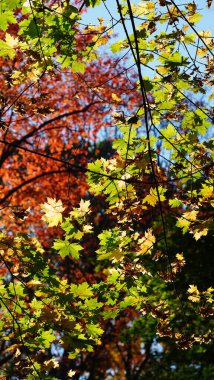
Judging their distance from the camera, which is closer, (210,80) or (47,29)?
(47,29)

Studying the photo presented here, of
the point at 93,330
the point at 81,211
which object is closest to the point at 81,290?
the point at 93,330

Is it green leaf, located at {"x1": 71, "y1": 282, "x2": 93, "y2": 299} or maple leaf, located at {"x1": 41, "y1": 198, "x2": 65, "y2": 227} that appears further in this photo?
green leaf, located at {"x1": 71, "y1": 282, "x2": 93, "y2": 299}

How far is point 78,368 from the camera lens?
17.2 meters

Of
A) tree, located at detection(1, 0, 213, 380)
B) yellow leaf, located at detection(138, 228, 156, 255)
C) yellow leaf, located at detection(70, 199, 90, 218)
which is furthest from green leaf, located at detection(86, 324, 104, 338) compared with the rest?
yellow leaf, located at detection(70, 199, 90, 218)

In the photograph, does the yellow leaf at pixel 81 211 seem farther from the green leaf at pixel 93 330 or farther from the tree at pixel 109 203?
the green leaf at pixel 93 330

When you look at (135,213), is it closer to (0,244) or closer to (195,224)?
(195,224)

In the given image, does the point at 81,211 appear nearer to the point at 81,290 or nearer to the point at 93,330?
the point at 81,290

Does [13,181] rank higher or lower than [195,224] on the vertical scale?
higher

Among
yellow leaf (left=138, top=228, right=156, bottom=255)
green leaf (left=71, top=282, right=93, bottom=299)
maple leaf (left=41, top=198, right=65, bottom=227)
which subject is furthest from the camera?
yellow leaf (left=138, top=228, right=156, bottom=255)

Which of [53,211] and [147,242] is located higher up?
[147,242]

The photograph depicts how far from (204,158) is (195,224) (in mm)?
1005

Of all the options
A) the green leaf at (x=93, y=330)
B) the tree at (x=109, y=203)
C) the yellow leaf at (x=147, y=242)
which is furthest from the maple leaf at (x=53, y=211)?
the green leaf at (x=93, y=330)

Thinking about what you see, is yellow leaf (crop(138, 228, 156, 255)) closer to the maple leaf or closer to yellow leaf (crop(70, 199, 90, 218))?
yellow leaf (crop(70, 199, 90, 218))

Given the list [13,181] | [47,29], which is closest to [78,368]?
[13,181]
